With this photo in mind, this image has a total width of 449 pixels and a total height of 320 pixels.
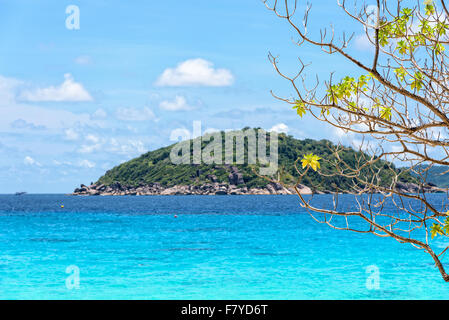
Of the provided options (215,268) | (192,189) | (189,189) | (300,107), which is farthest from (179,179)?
(300,107)

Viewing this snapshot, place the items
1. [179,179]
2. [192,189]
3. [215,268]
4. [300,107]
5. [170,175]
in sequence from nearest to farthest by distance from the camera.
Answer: [300,107], [215,268], [192,189], [179,179], [170,175]

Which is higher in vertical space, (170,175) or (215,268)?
(170,175)

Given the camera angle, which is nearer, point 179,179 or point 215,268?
point 215,268

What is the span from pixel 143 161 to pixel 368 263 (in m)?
147

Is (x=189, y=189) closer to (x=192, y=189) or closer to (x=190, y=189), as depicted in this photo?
(x=190, y=189)

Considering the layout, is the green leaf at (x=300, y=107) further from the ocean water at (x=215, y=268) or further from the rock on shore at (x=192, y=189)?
the rock on shore at (x=192, y=189)

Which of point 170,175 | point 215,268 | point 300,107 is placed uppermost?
point 170,175

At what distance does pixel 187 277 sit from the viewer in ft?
64.7

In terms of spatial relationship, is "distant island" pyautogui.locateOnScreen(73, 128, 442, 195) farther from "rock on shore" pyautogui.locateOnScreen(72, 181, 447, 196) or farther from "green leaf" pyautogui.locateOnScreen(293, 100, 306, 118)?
"green leaf" pyautogui.locateOnScreen(293, 100, 306, 118)

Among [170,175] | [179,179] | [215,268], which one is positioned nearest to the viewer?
[215,268]

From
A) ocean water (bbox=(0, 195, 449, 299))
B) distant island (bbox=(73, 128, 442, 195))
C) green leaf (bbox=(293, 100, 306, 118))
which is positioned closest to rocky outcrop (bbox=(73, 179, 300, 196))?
distant island (bbox=(73, 128, 442, 195))

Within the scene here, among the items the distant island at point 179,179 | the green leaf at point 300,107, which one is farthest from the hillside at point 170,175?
the green leaf at point 300,107

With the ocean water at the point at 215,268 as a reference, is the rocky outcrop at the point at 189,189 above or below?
above
